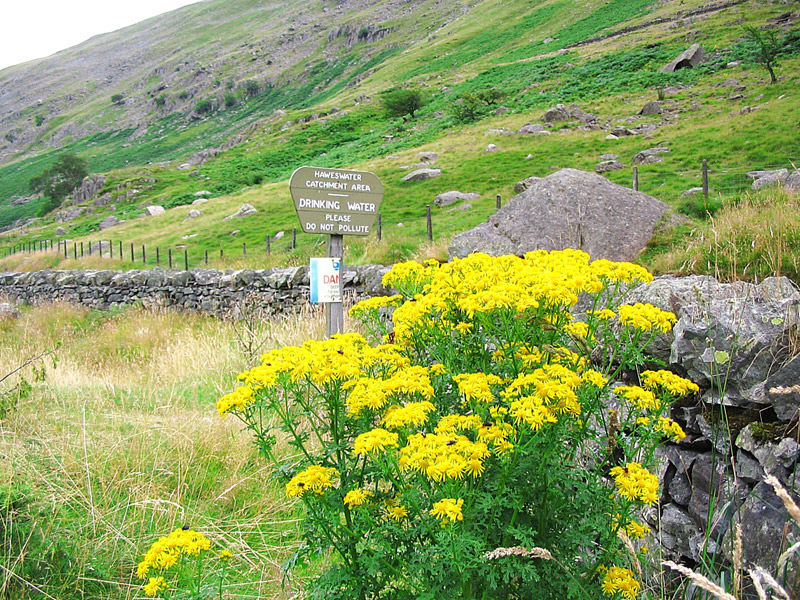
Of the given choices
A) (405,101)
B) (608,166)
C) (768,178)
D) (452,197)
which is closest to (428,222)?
(768,178)

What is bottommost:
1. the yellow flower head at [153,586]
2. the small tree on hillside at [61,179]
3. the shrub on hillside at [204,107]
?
the yellow flower head at [153,586]

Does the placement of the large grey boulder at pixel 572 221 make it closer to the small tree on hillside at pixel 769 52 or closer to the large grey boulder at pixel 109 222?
the small tree on hillside at pixel 769 52

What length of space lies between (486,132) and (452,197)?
39.8 feet

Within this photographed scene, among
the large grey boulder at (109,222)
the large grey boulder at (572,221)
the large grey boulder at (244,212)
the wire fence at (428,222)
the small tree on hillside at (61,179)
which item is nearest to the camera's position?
the large grey boulder at (572,221)

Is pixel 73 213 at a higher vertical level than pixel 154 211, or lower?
higher

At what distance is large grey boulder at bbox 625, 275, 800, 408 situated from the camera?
304 centimetres

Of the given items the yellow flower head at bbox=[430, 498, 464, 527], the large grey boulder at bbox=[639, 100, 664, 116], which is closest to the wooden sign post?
the yellow flower head at bbox=[430, 498, 464, 527]

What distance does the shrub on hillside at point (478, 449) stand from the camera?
65.5 inches

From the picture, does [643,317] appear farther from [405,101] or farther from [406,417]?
[405,101]

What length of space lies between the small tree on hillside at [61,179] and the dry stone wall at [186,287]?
47630mm

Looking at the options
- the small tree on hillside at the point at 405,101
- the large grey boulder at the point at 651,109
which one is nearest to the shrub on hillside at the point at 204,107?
the small tree on hillside at the point at 405,101

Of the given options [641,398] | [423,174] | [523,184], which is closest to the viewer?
[641,398]

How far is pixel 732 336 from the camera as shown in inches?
126

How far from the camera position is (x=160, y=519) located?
3340 mm
